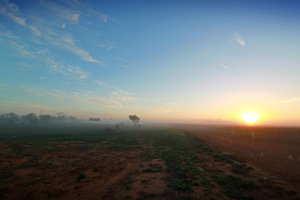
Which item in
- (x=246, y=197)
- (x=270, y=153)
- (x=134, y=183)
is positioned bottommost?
(x=270, y=153)

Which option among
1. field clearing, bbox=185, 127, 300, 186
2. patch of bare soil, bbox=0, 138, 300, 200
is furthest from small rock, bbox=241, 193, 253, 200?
field clearing, bbox=185, 127, 300, 186

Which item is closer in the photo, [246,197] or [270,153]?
[246,197]

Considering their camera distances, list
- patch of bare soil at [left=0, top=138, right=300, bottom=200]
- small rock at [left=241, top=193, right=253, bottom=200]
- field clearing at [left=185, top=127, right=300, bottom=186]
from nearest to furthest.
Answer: small rock at [left=241, top=193, right=253, bottom=200] < patch of bare soil at [left=0, top=138, right=300, bottom=200] < field clearing at [left=185, top=127, right=300, bottom=186]

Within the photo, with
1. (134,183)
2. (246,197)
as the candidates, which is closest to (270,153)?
(246,197)

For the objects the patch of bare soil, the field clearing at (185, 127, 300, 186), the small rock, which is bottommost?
the field clearing at (185, 127, 300, 186)

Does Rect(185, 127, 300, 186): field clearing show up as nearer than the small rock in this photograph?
No

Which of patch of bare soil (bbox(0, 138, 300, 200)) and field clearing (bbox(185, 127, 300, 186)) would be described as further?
field clearing (bbox(185, 127, 300, 186))

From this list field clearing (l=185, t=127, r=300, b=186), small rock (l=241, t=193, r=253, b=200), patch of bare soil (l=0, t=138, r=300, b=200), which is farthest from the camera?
field clearing (l=185, t=127, r=300, b=186)

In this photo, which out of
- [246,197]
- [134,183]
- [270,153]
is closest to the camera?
A: [246,197]

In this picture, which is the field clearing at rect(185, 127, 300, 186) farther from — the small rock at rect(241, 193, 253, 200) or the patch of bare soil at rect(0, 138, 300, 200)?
the small rock at rect(241, 193, 253, 200)

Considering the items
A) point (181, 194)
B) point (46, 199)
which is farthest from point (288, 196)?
point (46, 199)

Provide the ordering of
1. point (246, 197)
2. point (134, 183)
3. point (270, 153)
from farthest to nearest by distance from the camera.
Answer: point (270, 153) < point (134, 183) < point (246, 197)

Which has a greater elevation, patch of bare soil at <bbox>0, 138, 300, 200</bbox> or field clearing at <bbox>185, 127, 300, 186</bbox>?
patch of bare soil at <bbox>0, 138, 300, 200</bbox>

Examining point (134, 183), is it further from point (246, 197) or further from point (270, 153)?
point (270, 153)
